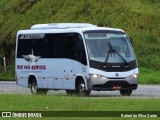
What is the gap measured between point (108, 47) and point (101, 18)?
95.4ft

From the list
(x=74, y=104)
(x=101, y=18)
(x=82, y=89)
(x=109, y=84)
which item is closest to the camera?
(x=74, y=104)

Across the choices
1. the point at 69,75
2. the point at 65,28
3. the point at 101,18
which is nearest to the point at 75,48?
the point at 69,75

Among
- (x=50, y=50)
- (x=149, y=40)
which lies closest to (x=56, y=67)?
(x=50, y=50)

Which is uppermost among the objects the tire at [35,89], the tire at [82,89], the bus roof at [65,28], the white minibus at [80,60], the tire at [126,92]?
the bus roof at [65,28]

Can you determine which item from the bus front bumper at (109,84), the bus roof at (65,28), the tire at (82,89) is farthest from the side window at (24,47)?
the bus front bumper at (109,84)

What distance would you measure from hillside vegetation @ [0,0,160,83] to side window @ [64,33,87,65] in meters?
20.0

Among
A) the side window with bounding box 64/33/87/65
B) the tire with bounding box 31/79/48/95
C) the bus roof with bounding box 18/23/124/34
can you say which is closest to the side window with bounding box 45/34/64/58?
the bus roof with bounding box 18/23/124/34

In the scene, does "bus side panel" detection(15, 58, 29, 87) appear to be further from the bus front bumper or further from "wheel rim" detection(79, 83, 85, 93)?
the bus front bumper

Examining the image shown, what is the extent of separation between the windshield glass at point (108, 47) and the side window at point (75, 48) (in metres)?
0.36

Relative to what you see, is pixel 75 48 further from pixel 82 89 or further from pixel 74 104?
pixel 74 104

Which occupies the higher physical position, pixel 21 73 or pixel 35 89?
pixel 21 73

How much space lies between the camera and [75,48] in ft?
103

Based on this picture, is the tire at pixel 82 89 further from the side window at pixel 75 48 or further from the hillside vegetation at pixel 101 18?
the hillside vegetation at pixel 101 18

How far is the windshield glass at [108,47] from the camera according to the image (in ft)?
100
